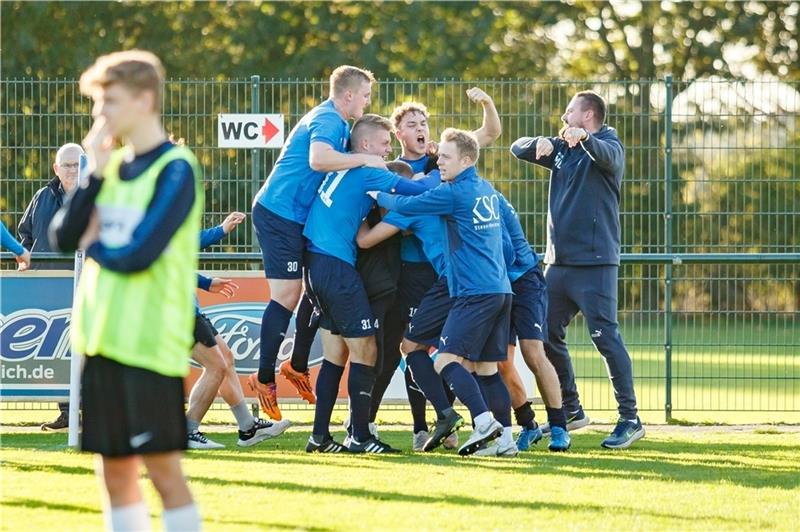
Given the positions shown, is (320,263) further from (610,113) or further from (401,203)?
(610,113)

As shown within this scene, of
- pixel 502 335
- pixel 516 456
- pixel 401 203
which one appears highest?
pixel 401 203

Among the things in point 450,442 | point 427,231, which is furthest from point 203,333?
point 450,442

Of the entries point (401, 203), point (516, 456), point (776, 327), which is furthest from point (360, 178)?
point (776, 327)

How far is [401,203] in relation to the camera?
8.60m

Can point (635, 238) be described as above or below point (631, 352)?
above

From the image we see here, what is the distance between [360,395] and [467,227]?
4.02 ft

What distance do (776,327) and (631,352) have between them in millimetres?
1247

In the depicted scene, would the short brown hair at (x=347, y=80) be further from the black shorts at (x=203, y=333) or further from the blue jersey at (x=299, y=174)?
the black shorts at (x=203, y=333)

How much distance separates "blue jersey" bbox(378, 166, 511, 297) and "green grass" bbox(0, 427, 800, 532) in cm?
105

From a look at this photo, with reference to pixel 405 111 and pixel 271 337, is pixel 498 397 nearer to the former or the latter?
pixel 271 337

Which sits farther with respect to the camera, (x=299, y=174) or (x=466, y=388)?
(x=299, y=174)

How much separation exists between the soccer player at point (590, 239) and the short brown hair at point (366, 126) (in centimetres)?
121

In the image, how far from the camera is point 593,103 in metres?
9.80

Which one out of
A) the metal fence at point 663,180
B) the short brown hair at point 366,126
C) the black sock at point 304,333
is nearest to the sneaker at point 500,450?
the black sock at point 304,333
